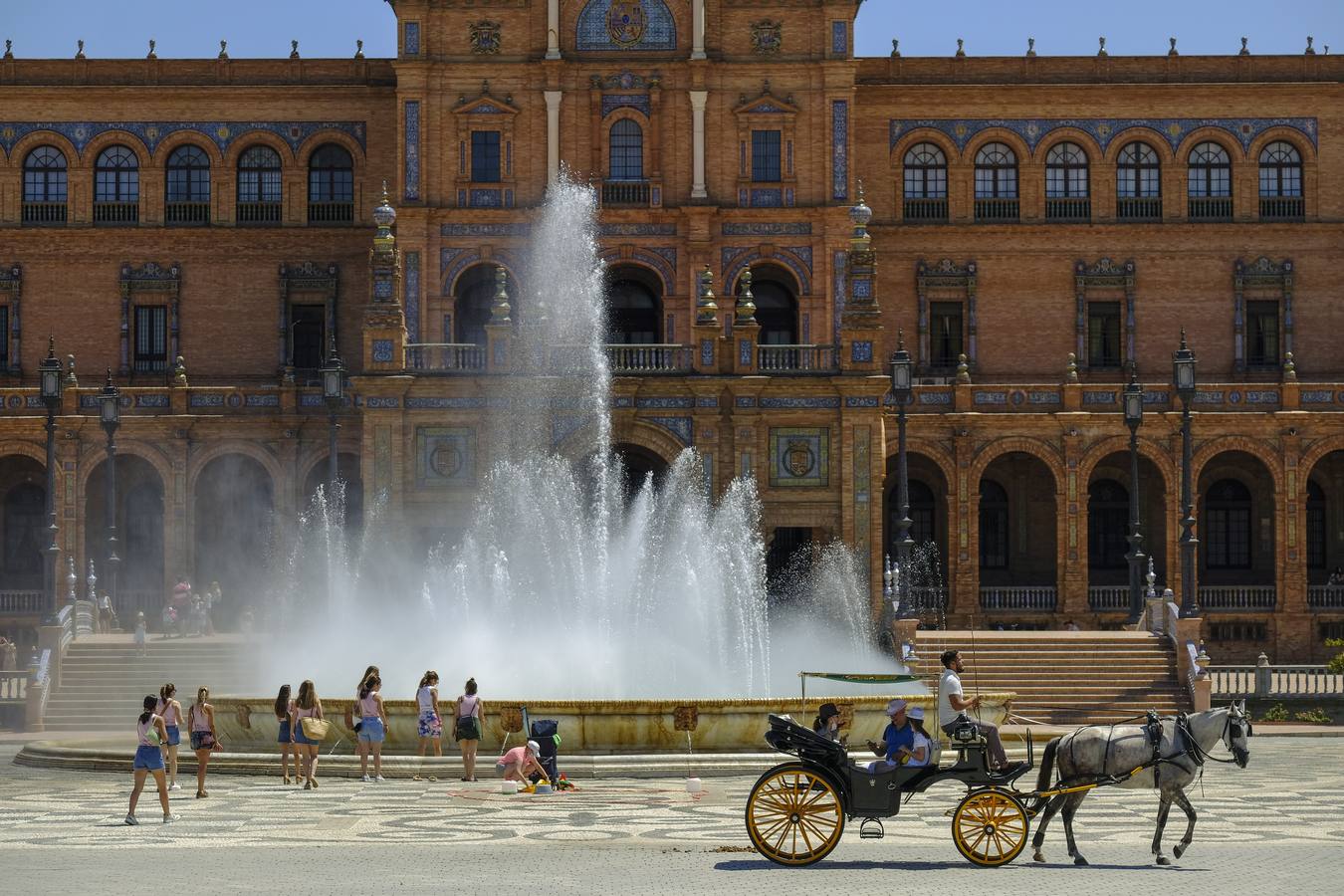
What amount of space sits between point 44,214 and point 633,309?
16.6 meters

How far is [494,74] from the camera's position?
5497 cm

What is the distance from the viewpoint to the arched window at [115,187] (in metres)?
59.3

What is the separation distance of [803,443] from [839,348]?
2239mm

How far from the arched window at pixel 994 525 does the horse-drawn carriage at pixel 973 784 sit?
3554cm

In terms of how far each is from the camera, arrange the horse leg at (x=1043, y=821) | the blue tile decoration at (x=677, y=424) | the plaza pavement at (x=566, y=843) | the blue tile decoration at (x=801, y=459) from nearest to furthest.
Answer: the plaza pavement at (x=566, y=843), the horse leg at (x=1043, y=821), the blue tile decoration at (x=801, y=459), the blue tile decoration at (x=677, y=424)

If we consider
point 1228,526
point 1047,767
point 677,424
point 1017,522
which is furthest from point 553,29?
point 1047,767

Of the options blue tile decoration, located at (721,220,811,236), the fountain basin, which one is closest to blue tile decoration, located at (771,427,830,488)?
blue tile decoration, located at (721,220,811,236)

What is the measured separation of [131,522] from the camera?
185ft

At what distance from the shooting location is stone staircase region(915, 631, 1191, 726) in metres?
40.0

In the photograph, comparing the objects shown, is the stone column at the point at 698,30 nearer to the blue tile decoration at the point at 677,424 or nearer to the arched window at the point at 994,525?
the blue tile decoration at the point at 677,424

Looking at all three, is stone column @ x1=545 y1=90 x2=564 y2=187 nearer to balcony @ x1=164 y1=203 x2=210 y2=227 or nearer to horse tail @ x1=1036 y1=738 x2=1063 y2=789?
balcony @ x1=164 y1=203 x2=210 y2=227

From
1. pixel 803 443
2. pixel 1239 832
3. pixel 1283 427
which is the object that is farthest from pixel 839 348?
pixel 1239 832

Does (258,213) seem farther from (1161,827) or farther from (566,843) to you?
(1161,827)

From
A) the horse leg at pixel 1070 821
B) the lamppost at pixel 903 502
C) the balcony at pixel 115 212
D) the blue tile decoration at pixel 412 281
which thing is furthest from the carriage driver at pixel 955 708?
the balcony at pixel 115 212
